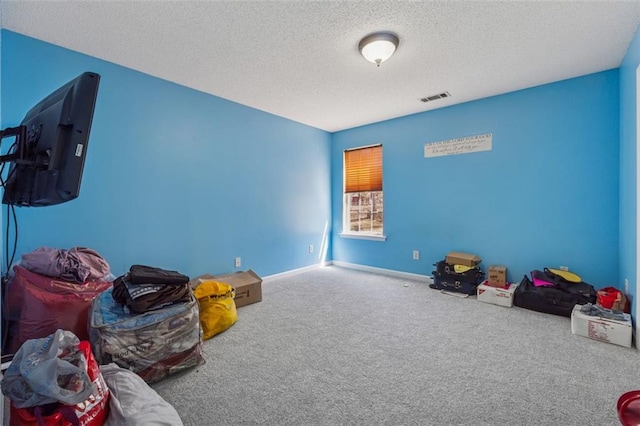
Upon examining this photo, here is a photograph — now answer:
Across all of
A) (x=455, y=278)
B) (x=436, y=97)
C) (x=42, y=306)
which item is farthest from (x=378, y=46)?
(x=42, y=306)

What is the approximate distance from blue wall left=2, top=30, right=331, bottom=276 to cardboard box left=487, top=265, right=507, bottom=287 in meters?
2.63

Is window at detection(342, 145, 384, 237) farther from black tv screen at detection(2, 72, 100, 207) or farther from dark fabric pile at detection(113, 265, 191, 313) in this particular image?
black tv screen at detection(2, 72, 100, 207)

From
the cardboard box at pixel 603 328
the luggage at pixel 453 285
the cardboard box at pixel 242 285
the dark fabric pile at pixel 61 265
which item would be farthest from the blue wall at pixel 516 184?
the dark fabric pile at pixel 61 265

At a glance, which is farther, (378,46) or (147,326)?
(378,46)

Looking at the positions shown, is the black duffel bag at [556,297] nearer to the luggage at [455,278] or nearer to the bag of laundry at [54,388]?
the luggage at [455,278]

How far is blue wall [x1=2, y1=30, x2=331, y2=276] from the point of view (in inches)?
95.0

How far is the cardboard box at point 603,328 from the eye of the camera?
7.35ft

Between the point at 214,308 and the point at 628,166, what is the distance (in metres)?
3.78

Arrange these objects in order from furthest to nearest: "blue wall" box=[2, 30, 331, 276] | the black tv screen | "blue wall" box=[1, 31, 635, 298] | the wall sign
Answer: the wall sign, "blue wall" box=[1, 31, 635, 298], "blue wall" box=[2, 30, 331, 276], the black tv screen

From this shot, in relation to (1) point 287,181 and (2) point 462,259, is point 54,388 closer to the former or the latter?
(1) point 287,181

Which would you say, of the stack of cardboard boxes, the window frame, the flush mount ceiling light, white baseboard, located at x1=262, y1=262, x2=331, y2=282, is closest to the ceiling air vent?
the window frame

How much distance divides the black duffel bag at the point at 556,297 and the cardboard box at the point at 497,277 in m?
0.23

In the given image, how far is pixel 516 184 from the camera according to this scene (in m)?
3.47

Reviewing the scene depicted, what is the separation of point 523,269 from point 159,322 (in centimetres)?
377
